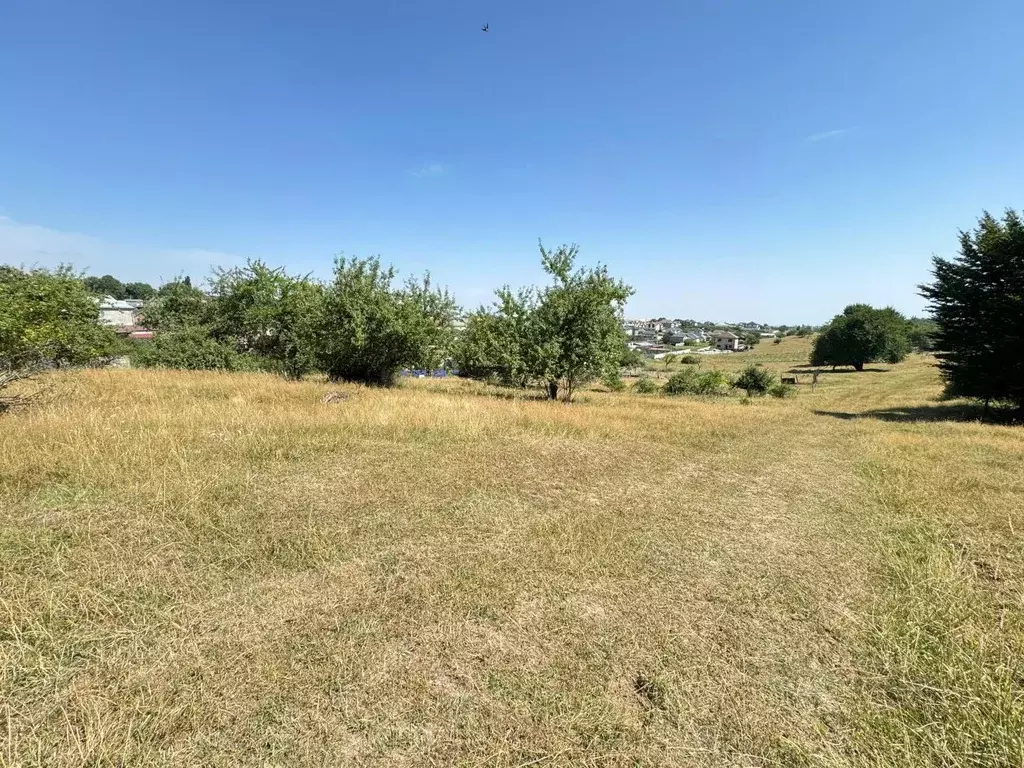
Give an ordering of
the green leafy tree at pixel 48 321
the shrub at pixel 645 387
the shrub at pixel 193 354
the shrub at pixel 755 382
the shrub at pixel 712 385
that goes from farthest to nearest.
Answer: the shrub at pixel 645 387, the shrub at pixel 755 382, the shrub at pixel 712 385, the shrub at pixel 193 354, the green leafy tree at pixel 48 321

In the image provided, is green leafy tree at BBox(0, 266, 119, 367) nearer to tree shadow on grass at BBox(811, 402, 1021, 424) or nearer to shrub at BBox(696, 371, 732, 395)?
tree shadow on grass at BBox(811, 402, 1021, 424)

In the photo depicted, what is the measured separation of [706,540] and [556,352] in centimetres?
1425

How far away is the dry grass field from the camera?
2.40 metres

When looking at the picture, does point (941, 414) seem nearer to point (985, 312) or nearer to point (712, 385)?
point (985, 312)

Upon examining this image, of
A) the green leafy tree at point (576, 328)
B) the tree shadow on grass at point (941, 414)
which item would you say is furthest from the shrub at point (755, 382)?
the green leafy tree at point (576, 328)

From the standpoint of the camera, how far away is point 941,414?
69.7 feet

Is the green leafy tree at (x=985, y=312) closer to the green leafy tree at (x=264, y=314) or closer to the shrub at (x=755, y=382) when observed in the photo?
the shrub at (x=755, y=382)

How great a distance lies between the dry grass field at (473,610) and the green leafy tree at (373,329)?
32.9ft

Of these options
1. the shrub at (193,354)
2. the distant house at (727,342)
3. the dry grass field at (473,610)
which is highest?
the distant house at (727,342)

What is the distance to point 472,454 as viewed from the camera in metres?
7.68

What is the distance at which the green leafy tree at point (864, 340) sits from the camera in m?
60.1

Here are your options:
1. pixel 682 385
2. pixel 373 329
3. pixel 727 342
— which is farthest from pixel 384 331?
pixel 727 342

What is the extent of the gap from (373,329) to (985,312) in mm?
26188

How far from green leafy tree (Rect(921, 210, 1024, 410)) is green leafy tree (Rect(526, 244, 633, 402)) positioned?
15.4 metres
